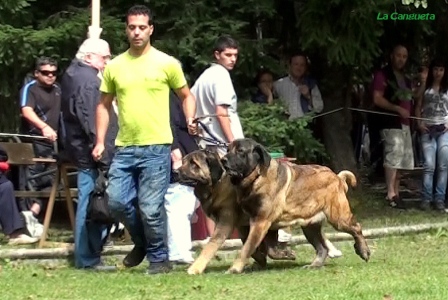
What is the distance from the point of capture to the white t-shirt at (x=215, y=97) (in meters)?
9.90

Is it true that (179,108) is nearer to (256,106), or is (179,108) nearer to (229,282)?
(229,282)

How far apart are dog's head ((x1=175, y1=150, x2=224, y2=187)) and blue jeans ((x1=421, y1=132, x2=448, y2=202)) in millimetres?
5794

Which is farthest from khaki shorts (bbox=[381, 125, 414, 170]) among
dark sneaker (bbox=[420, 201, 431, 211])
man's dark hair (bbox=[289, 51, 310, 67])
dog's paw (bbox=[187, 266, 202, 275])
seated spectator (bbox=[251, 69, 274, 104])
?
dog's paw (bbox=[187, 266, 202, 275])

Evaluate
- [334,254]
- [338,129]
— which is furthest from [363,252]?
[338,129]

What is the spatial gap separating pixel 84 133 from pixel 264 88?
157 inches

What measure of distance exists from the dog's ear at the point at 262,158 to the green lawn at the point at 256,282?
0.89 m

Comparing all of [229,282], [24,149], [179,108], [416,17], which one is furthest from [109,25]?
[229,282]

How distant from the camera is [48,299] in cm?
771

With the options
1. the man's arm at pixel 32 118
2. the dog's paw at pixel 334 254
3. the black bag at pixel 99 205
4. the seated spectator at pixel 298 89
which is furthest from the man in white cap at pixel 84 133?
the seated spectator at pixel 298 89

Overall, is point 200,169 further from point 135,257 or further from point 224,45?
point 224,45

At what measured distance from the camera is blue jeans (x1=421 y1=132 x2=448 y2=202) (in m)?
14.2

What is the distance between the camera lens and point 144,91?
8.88 m

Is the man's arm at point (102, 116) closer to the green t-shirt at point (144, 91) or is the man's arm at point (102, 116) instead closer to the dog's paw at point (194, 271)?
the green t-shirt at point (144, 91)

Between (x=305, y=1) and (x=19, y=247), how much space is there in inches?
190
